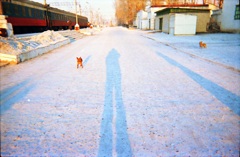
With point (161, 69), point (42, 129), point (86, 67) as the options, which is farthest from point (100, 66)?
point (42, 129)

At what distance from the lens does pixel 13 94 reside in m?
4.28

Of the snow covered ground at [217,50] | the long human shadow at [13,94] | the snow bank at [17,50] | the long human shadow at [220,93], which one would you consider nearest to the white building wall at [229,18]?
the snow covered ground at [217,50]

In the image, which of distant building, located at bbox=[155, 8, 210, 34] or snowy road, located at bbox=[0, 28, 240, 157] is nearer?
snowy road, located at bbox=[0, 28, 240, 157]

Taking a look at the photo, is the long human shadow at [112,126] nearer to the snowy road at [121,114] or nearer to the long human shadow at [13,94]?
the snowy road at [121,114]

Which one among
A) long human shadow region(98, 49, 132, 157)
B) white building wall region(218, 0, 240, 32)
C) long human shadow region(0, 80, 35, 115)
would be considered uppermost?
white building wall region(218, 0, 240, 32)

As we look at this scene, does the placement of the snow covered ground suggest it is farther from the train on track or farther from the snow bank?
the train on track

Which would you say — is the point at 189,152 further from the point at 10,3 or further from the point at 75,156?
the point at 10,3

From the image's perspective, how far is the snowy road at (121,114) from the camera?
2.52 m

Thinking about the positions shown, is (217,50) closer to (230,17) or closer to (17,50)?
(17,50)

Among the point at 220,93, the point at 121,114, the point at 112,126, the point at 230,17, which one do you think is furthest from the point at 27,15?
the point at 230,17

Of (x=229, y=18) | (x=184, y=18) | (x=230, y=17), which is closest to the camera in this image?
(x=184, y=18)

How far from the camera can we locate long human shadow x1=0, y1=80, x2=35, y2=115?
3.73 m

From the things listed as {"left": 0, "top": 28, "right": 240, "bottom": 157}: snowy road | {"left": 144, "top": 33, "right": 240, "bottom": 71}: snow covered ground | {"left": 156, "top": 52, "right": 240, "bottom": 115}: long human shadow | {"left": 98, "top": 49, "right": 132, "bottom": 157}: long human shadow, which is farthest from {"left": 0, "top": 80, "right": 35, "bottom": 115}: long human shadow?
{"left": 144, "top": 33, "right": 240, "bottom": 71}: snow covered ground

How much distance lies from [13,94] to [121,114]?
2.89 m
